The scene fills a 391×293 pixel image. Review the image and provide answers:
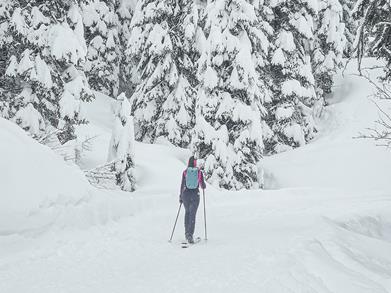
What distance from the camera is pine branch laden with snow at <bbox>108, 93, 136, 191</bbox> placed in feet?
52.0

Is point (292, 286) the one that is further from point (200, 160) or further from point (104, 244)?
point (200, 160)

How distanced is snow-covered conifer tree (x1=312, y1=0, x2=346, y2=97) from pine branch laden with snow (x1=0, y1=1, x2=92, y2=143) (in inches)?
613

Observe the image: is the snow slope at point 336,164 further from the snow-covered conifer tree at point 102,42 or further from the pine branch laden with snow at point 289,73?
the snow-covered conifer tree at point 102,42

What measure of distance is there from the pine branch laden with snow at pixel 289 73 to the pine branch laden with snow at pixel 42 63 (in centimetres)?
1112

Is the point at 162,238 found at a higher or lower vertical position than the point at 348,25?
lower

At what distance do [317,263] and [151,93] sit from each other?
17869 millimetres

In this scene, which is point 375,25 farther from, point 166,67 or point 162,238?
point 166,67

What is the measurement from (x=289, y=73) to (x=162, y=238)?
1618 centimetres

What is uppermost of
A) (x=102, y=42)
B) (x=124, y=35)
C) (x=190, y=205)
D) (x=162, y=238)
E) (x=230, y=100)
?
(x=124, y=35)

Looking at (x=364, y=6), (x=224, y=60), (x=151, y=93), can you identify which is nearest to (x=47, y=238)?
(x=364, y=6)

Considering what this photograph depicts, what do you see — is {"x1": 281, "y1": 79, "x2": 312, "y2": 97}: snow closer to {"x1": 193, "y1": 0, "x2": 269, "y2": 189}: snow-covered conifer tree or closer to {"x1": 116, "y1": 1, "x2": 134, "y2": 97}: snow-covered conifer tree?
{"x1": 193, "y1": 0, "x2": 269, "y2": 189}: snow-covered conifer tree

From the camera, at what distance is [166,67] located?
23062 millimetres

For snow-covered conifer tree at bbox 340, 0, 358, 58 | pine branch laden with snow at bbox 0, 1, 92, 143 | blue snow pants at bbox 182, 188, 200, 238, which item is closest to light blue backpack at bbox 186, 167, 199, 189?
blue snow pants at bbox 182, 188, 200, 238

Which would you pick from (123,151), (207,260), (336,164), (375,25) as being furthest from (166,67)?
(207,260)
